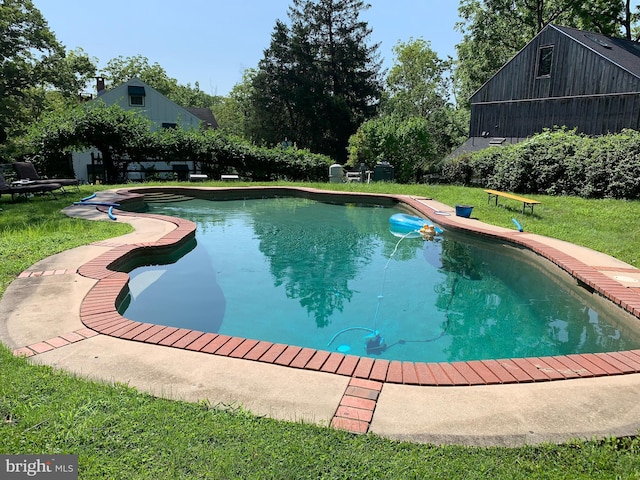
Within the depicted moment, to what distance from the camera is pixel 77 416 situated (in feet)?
7.59

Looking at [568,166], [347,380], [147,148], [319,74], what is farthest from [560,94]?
[347,380]

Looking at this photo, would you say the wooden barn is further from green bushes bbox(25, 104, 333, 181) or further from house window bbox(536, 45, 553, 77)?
green bushes bbox(25, 104, 333, 181)

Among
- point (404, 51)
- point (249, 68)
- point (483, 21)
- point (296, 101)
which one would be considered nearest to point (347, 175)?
point (296, 101)

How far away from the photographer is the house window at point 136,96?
27545 millimetres

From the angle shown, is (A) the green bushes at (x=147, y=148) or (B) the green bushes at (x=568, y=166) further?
(A) the green bushes at (x=147, y=148)

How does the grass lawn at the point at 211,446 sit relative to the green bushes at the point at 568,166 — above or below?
below

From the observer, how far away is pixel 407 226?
10.1m

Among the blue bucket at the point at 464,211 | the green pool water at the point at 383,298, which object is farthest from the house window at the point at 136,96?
the blue bucket at the point at 464,211

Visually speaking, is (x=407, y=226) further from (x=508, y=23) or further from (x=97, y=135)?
(x=508, y=23)

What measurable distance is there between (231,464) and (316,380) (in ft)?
3.00

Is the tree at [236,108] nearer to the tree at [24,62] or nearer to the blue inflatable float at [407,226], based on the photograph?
the tree at [24,62]

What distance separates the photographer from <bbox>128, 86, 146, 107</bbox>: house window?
1084 inches

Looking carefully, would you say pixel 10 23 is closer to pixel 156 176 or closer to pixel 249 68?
pixel 156 176

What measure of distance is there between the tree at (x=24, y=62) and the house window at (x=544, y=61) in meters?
30.0
